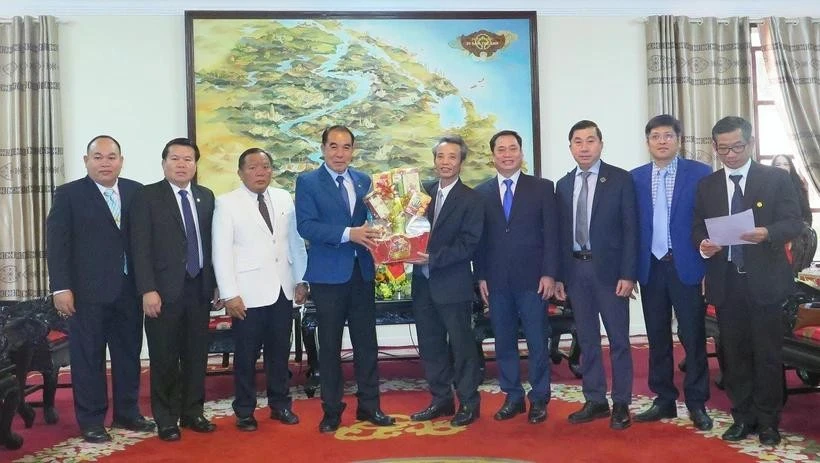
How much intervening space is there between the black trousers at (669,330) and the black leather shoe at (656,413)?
0.08 feet

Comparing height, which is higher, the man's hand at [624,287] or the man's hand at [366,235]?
the man's hand at [366,235]

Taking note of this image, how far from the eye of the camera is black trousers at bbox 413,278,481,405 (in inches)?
137

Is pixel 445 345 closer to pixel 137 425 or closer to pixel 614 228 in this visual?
pixel 614 228

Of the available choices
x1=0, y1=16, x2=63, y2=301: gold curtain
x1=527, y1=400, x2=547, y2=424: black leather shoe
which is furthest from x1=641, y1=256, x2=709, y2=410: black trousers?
x1=0, y1=16, x2=63, y2=301: gold curtain

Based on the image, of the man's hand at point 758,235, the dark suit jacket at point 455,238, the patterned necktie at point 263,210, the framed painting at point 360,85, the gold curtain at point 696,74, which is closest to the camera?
the man's hand at point 758,235

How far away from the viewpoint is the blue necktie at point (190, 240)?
3.39 metres

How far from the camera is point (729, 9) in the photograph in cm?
642

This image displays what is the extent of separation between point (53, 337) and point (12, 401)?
2.51ft

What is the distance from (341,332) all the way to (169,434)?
94cm

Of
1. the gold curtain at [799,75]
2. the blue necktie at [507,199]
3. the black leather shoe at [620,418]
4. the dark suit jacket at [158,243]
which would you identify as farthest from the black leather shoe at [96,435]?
the gold curtain at [799,75]

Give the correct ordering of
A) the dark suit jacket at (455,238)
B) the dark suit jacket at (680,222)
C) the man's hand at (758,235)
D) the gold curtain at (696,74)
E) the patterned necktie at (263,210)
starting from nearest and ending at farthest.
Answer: the man's hand at (758,235) < the dark suit jacket at (680,222) < the dark suit jacket at (455,238) < the patterned necktie at (263,210) < the gold curtain at (696,74)

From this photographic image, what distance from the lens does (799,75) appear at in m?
6.30

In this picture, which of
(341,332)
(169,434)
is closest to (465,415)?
(341,332)

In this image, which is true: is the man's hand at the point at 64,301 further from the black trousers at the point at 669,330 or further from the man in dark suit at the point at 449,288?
the black trousers at the point at 669,330
